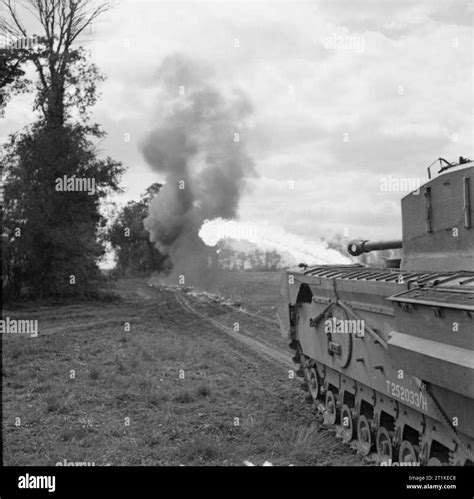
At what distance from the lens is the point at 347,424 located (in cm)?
912

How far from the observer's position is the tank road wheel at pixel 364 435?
8.16 metres

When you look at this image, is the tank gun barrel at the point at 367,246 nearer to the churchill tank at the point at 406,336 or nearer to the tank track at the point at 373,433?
the churchill tank at the point at 406,336

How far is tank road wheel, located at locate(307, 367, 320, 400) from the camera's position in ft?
35.6

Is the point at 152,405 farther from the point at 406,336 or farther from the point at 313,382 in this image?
the point at 406,336

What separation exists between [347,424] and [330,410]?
884mm

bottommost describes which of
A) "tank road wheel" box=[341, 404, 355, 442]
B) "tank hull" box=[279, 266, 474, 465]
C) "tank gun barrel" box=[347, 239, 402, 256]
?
"tank road wheel" box=[341, 404, 355, 442]

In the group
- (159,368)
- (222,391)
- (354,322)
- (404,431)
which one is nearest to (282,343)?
(159,368)

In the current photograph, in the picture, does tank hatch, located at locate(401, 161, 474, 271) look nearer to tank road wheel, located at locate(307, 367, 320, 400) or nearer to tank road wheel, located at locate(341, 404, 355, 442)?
tank road wheel, located at locate(341, 404, 355, 442)

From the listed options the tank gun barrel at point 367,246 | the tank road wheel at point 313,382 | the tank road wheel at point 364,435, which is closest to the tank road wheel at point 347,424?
the tank road wheel at point 364,435

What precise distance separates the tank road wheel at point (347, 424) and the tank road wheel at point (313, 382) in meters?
1.45

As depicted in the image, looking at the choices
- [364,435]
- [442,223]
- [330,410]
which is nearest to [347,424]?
[364,435]

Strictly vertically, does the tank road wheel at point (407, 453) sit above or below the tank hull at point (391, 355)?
below

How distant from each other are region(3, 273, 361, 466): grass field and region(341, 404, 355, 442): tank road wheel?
192mm

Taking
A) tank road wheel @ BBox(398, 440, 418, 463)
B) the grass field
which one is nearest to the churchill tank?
tank road wheel @ BBox(398, 440, 418, 463)
